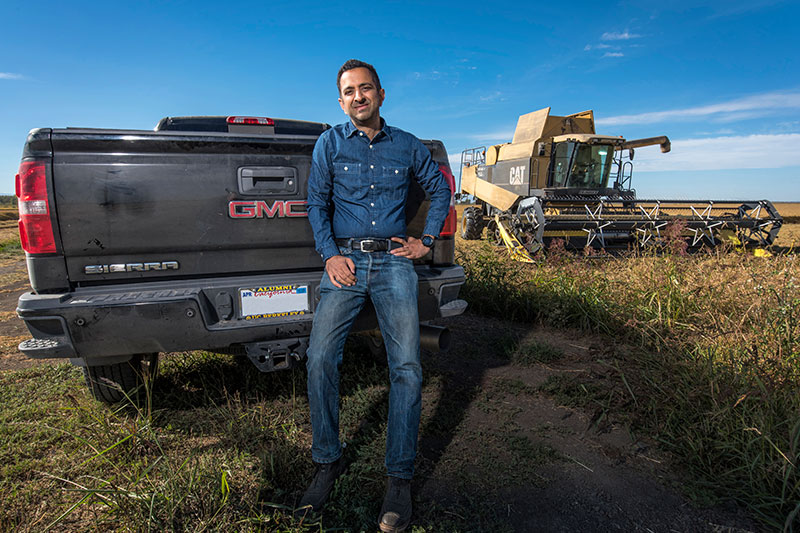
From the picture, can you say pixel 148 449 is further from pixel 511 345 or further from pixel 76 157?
pixel 511 345

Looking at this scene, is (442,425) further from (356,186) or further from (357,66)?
(357,66)

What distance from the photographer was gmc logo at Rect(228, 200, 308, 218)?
241 centimetres

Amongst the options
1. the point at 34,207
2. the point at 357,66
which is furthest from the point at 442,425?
the point at 34,207

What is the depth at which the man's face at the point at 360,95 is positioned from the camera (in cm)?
234

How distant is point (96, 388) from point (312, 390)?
169 cm

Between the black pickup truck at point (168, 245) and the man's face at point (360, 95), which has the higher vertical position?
the man's face at point (360, 95)

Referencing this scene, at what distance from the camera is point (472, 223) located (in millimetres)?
15133

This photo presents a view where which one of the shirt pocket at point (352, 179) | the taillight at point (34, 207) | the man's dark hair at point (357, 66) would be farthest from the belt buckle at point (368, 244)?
the taillight at point (34, 207)

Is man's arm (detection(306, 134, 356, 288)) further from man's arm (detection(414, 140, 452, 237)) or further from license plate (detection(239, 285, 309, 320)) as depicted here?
man's arm (detection(414, 140, 452, 237))

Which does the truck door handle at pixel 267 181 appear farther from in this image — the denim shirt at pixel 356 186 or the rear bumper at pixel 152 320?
the rear bumper at pixel 152 320

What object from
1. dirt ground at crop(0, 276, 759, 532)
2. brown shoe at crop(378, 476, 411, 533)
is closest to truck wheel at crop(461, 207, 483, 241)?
dirt ground at crop(0, 276, 759, 532)

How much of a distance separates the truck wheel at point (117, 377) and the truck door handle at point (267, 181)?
52.0 inches

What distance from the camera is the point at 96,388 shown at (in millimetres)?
2850

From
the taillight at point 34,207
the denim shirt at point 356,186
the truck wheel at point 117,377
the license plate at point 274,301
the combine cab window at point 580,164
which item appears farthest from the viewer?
the combine cab window at point 580,164
